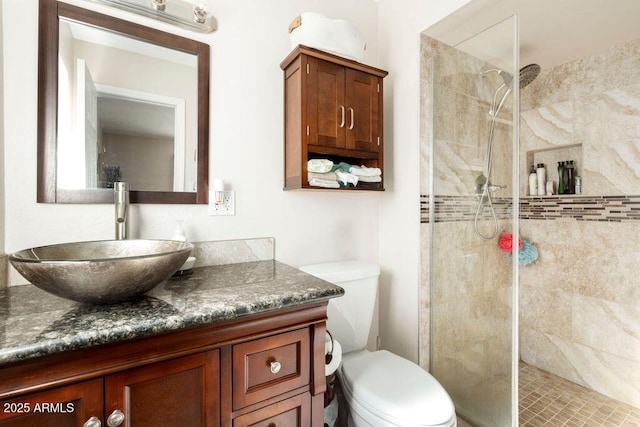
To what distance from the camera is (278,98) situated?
1.56 meters

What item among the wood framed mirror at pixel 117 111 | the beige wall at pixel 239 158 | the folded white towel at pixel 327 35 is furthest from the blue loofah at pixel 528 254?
the wood framed mirror at pixel 117 111

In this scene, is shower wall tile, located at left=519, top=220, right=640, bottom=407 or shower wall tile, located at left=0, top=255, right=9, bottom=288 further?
shower wall tile, located at left=519, top=220, right=640, bottom=407

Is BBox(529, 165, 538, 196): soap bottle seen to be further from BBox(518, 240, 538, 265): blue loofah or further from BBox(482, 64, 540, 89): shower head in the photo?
BBox(482, 64, 540, 89): shower head

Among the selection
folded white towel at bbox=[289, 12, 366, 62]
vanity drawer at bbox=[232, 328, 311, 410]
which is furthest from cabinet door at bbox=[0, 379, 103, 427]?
folded white towel at bbox=[289, 12, 366, 62]

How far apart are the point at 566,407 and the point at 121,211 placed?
9.14ft

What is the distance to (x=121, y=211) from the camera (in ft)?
3.74

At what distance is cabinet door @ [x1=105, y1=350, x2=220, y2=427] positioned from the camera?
2.25ft

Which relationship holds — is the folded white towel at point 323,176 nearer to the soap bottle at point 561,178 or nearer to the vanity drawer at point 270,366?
the vanity drawer at point 270,366

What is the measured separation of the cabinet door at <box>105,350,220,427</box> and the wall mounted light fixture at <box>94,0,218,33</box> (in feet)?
4.49

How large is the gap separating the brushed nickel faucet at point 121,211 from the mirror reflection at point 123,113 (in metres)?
0.08

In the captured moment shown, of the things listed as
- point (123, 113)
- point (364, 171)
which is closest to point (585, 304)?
point (364, 171)

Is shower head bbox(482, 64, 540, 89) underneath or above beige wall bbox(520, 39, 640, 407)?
above

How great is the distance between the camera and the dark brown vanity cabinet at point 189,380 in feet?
2.02

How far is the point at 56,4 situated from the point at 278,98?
91 centimetres
